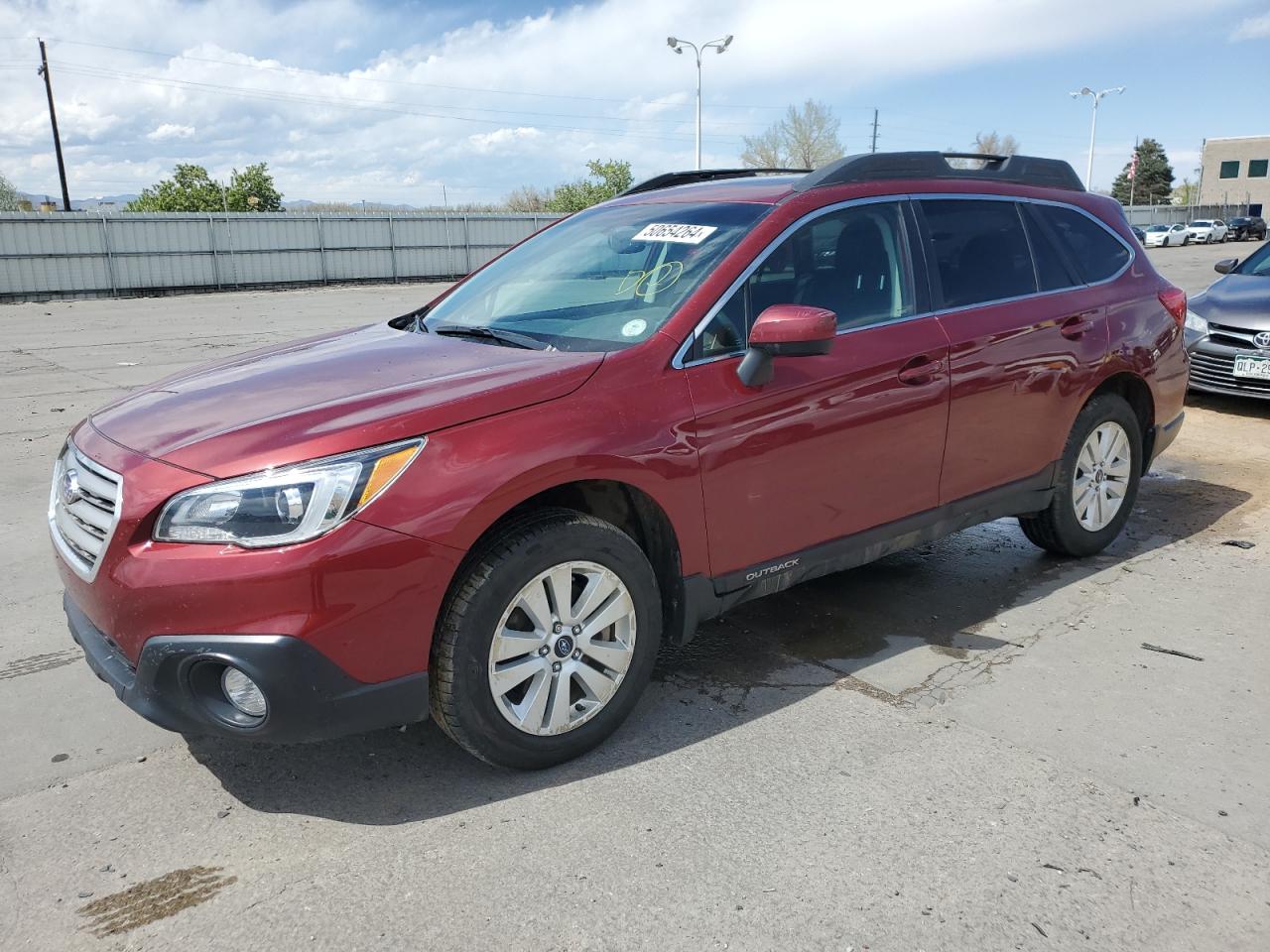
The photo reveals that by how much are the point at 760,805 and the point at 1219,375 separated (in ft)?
23.9

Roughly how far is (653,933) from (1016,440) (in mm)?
2863

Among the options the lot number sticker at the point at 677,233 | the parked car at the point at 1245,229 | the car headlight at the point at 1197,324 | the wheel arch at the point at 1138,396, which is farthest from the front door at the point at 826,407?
the parked car at the point at 1245,229

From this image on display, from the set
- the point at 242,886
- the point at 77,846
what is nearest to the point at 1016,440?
the point at 242,886

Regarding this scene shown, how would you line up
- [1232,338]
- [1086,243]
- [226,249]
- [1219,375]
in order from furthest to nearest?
[226,249]
[1219,375]
[1232,338]
[1086,243]

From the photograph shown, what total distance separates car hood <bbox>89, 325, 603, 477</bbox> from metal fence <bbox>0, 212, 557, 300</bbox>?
2006 cm

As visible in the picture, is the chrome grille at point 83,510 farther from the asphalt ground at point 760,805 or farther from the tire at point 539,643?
the tire at point 539,643

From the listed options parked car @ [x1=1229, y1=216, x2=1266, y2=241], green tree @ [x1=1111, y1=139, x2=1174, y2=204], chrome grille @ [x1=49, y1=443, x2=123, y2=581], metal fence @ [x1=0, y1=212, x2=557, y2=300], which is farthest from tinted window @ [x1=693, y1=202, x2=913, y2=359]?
green tree @ [x1=1111, y1=139, x2=1174, y2=204]

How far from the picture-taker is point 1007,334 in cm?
435

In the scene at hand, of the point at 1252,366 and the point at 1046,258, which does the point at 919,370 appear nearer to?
the point at 1046,258

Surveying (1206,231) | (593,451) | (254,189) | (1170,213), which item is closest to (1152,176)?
(1170,213)

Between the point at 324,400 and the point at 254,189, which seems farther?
the point at 254,189

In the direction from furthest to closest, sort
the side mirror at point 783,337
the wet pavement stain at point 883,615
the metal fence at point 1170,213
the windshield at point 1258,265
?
the metal fence at point 1170,213 → the windshield at point 1258,265 → the wet pavement stain at point 883,615 → the side mirror at point 783,337

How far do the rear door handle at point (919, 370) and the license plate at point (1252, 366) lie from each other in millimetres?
5546

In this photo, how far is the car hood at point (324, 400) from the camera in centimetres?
279
